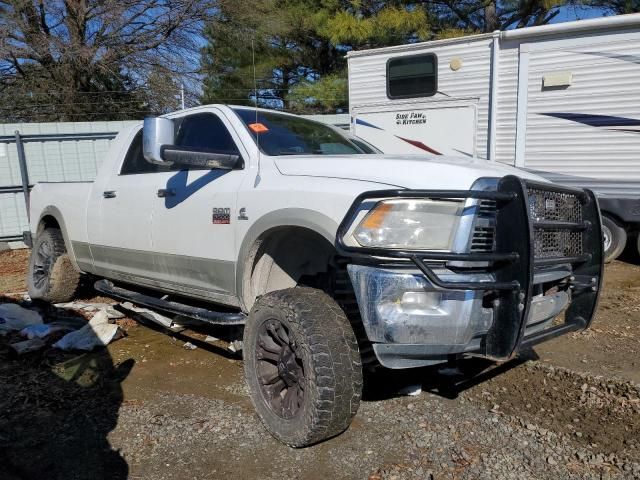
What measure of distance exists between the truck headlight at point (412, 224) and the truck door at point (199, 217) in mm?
1123

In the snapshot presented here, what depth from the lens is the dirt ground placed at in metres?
2.96

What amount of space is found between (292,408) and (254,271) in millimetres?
911

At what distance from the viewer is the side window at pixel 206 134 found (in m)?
4.00

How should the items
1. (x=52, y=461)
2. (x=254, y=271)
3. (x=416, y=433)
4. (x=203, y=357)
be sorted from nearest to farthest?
1. (x=52, y=461)
2. (x=416, y=433)
3. (x=254, y=271)
4. (x=203, y=357)

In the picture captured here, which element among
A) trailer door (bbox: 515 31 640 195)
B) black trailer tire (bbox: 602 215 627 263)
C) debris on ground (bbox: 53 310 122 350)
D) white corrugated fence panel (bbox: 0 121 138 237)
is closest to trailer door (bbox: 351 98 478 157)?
trailer door (bbox: 515 31 640 195)

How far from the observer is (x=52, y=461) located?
304cm

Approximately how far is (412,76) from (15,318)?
18.0 ft

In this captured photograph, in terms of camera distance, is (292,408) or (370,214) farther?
(292,408)

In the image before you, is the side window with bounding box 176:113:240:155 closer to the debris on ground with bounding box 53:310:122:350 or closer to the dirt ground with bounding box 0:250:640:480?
the dirt ground with bounding box 0:250:640:480

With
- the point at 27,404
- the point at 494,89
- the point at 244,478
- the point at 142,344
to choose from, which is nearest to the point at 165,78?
the point at 494,89

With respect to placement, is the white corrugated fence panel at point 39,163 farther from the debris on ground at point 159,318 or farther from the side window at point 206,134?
the side window at point 206,134

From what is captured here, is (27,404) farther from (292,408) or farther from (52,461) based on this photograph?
(292,408)

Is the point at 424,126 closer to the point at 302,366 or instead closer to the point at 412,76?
the point at 412,76

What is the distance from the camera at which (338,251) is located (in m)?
2.83
